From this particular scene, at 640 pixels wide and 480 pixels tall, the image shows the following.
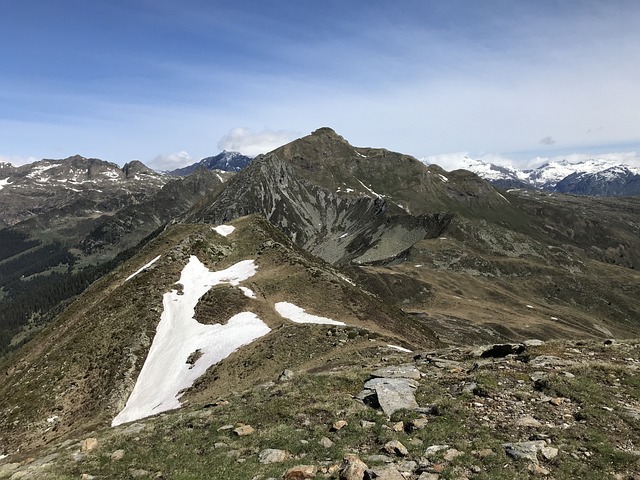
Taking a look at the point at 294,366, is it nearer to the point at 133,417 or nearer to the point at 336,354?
the point at 336,354

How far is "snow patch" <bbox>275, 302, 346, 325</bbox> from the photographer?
50.4 m

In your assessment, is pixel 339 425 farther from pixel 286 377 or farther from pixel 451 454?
pixel 286 377

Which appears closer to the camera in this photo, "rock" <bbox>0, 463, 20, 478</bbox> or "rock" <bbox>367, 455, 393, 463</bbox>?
"rock" <bbox>367, 455, 393, 463</bbox>

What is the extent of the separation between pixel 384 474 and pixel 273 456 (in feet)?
17.5

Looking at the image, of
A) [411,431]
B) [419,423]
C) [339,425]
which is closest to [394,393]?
[419,423]

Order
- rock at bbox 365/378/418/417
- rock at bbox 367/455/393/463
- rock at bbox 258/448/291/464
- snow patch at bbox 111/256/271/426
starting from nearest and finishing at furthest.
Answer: rock at bbox 367/455/393/463 < rock at bbox 258/448/291/464 < rock at bbox 365/378/418/417 < snow patch at bbox 111/256/271/426

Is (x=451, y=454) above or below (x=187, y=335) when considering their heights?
above

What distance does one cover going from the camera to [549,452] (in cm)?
1617

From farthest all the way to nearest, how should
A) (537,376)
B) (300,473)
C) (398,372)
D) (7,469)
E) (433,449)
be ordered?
(398,372)
(537,376)
(7,469)
(433,449)
(300,473)

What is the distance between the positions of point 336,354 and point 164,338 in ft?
85.9

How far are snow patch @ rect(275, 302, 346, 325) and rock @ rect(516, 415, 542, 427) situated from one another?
100ft

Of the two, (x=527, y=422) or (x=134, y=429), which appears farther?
(x=134, y=429)

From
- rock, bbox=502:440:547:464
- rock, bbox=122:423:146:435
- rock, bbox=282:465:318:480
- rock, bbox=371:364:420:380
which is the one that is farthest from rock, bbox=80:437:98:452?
rock, bbox=502:440:547:464

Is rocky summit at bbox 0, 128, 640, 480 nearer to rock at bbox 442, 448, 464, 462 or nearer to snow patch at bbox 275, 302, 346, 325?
rock at bbox 442, 448, 464, 462
